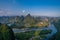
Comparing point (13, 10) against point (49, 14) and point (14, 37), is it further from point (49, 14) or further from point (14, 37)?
point (49, 14)

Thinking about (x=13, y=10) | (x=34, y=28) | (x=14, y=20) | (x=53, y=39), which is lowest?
(x=53, y=39)

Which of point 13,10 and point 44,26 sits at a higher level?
point 13,10

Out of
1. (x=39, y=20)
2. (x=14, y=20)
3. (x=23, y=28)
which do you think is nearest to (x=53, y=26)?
(x=39, y=20)

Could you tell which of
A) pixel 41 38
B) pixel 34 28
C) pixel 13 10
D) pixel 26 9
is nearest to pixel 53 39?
pixel 41 38

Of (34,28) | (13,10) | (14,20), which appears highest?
(13,10)

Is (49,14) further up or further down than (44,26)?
further up

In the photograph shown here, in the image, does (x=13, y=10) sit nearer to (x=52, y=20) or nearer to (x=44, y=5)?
(x=44, y=5)

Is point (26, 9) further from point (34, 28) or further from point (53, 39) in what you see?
point (53, 39)
